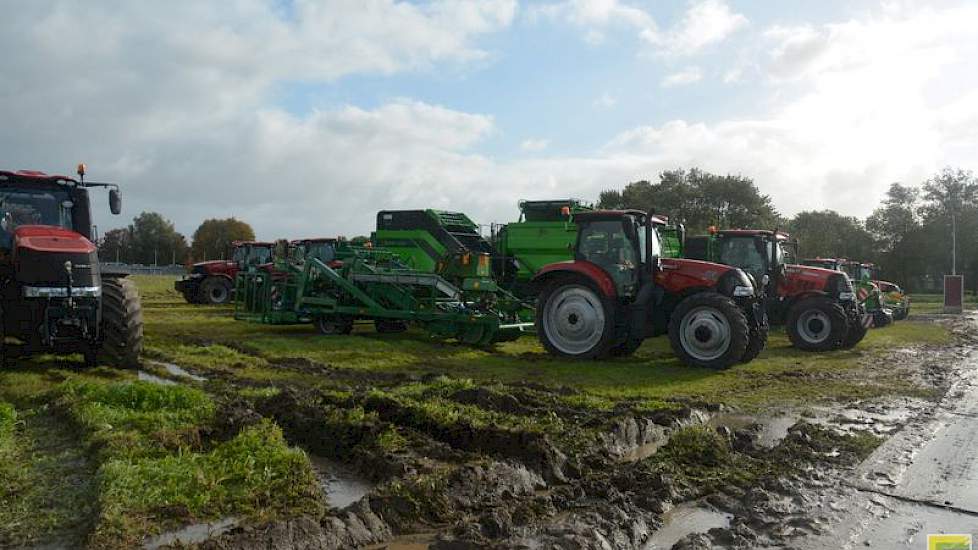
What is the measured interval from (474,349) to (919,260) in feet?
177

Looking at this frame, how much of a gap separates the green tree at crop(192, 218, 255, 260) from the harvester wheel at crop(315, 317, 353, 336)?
6681 cm

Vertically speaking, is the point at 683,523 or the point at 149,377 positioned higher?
the point at 149,377

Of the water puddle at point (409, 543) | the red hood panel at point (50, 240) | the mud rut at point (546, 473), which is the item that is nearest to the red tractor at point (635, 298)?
the mud rut at point (546, 473)

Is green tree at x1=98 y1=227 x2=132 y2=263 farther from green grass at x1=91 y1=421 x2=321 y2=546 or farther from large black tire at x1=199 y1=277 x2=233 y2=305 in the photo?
green grass at x1=91 y1=421 x2=321 y2=546

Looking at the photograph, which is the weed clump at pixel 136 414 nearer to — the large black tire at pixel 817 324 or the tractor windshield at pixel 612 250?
the tractor windshield at pixel 612 250

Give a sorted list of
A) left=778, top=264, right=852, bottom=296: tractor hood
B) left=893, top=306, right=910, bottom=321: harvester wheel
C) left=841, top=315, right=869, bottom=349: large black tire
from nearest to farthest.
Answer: left=841, top=315, right=869, bottom=349: large black tire < left=778, top=264, right=852, bottom=296: tractor hood < left=893, top=306, right=910, bottom=321: harvester wheel

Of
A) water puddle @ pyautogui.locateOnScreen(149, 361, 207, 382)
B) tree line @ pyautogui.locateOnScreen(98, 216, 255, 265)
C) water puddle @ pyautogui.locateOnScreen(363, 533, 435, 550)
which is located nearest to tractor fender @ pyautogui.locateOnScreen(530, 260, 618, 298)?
water puddle @ pyautogui.locateOnScreen(149, 361, 207, 382)

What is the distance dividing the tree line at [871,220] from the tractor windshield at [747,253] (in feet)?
100

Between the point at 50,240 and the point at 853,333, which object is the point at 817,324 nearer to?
the point at 853,333

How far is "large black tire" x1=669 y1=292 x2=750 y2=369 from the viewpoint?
966 cm

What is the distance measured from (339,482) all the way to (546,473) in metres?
1.38

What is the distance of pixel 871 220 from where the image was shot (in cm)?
5816

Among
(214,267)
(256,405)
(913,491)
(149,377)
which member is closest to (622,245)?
(256,405)

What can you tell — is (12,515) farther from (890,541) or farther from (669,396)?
(669,396)
